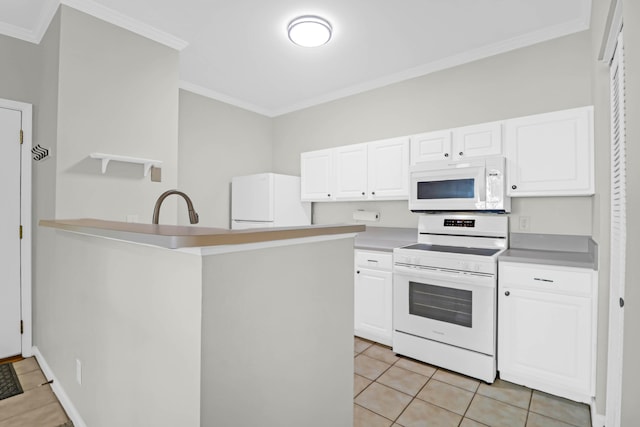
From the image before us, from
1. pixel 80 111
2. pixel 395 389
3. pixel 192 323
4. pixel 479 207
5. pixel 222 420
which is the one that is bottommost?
pixel 395 389

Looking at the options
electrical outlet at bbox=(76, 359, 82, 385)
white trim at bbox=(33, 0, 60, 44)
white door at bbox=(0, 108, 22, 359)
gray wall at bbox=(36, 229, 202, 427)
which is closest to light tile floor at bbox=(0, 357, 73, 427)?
gray wall at bbox=(36, 229, 202, 427)

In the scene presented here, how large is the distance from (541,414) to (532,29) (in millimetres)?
2888

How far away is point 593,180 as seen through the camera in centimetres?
223

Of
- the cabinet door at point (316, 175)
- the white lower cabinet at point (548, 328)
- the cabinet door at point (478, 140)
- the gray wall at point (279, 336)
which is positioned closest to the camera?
the gray wall at point (279, 336)

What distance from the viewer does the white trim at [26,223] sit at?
266cm

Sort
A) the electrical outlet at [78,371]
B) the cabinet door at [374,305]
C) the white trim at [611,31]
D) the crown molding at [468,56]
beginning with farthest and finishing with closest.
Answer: the cabinet door at [374,305]
the crown molding at [468,56]
the electrical outlet at [78,371]
the white trim at [611,31]

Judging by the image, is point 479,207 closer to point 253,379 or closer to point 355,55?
point 355,55

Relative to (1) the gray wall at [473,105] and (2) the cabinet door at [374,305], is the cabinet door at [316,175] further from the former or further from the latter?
(2) the cabinet door at [374,305]

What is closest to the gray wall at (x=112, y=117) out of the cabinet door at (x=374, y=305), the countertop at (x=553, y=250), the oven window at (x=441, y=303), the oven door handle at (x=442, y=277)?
the cabinet door at (x=374, y=305)

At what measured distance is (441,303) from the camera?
8.39ft

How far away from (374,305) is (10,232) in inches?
125

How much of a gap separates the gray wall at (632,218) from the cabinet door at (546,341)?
1.15 metres

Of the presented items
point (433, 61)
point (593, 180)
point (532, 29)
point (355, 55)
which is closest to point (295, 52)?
point (355, 55)

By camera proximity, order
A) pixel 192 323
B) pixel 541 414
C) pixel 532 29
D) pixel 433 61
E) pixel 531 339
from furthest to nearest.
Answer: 1. pixel 433 61
2. pixel 532 29
3. pixel 531 339
4. pixel 541 414
5. pixel 192 323
